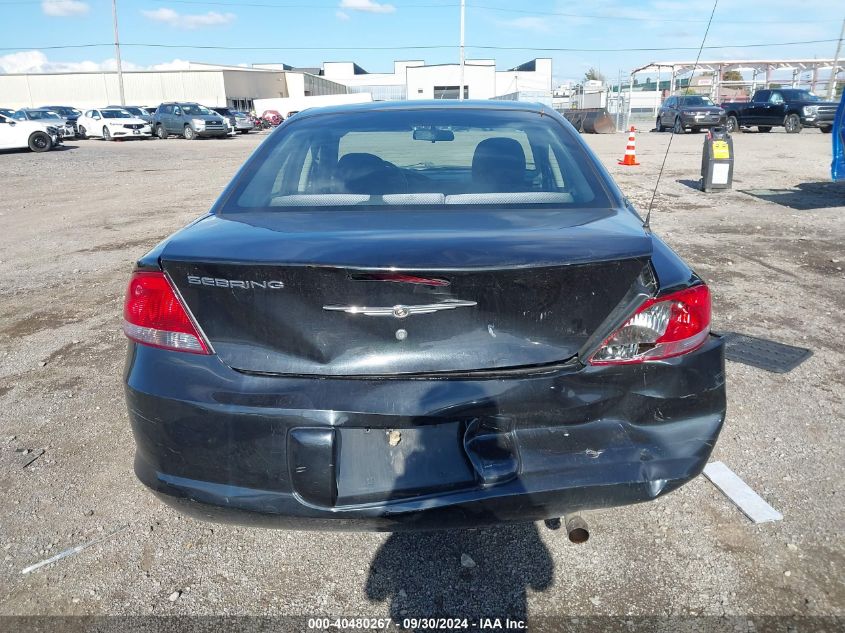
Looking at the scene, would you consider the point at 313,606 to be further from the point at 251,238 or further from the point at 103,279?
the point at 103,279

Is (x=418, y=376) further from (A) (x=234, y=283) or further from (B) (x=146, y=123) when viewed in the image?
(B) (x=146, y=123)

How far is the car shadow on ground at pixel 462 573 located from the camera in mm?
2219

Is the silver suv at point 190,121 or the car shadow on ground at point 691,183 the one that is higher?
the silver suv at point 190,121

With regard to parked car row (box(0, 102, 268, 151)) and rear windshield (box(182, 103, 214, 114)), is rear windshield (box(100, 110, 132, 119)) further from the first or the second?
rear windshield (box(182, 103, 214, 114))

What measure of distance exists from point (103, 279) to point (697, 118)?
27.6 metres

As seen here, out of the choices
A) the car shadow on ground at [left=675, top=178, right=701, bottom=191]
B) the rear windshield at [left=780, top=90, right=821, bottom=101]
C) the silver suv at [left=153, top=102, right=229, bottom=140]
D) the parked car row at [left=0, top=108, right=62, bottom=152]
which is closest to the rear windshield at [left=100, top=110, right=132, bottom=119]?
the silver suv at [left=153, top=102, right=229, bottom=140]

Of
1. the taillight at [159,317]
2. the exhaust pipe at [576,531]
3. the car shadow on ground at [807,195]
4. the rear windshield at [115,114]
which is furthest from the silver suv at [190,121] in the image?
the exhaust pipe at [576,531]

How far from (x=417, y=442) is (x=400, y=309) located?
392 mm

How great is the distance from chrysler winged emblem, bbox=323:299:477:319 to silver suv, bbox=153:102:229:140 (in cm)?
3543

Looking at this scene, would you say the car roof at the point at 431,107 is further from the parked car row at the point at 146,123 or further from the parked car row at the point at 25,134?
the parked car row at the point at 146,123

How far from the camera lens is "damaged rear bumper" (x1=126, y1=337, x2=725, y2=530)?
1886 millimetres

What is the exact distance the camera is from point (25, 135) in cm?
Answer: 2495

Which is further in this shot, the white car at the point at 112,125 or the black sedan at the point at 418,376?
the white car at the point at 112,125

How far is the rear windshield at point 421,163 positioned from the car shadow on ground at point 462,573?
4.31 feet
